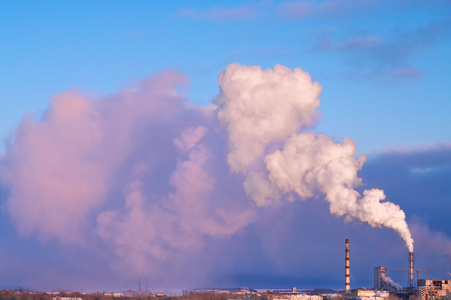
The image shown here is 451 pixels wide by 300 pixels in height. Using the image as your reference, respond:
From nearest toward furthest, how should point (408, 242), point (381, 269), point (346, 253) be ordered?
point (408, 242) < point (346, 253) < point (381, 269)

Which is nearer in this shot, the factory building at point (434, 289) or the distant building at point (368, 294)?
the distant building at point (368, 294)

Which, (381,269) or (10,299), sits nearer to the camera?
(10,299)

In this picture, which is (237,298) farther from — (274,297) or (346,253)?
(346,253)

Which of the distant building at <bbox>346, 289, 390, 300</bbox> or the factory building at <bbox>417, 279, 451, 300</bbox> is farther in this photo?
the factory building at <bbox>417, 279, 451, 300</bbox>

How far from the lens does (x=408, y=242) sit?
5207 inches

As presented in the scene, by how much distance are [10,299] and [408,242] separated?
78471 millimetres

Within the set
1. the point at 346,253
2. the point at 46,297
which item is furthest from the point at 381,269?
the point at 46,297

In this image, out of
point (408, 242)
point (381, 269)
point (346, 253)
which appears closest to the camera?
point (408, 242)

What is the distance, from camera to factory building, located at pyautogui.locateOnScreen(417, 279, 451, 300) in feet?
441

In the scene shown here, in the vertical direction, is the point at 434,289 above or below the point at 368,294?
above

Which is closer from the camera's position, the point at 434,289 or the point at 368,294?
the point at 368,294

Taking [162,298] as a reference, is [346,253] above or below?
above

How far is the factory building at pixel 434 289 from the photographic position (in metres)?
134

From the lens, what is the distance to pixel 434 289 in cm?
13738
